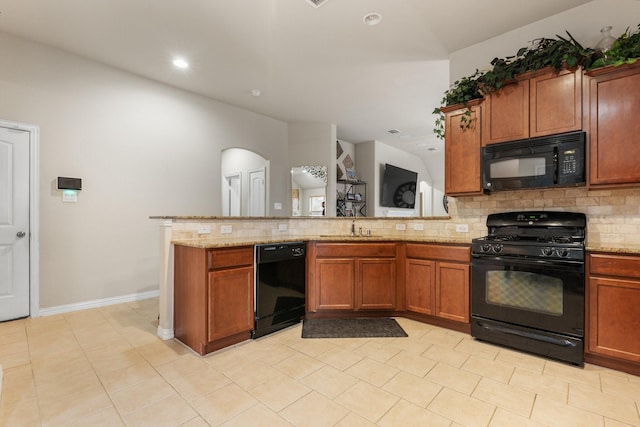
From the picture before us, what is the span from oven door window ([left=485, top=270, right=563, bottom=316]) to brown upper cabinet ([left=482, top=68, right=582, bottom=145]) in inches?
48.1

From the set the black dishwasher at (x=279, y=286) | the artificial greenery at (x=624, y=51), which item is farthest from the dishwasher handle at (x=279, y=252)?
the artificial greenery at (x=624, y=51)

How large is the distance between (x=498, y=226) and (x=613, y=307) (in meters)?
1.01

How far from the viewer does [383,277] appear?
330cm

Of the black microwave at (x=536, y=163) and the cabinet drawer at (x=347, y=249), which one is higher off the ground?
the black microwave at (x=536, y=163)

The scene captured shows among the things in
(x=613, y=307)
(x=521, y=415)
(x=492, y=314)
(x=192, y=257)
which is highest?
(x=192, y=257)

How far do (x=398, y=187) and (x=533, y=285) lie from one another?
5.45m

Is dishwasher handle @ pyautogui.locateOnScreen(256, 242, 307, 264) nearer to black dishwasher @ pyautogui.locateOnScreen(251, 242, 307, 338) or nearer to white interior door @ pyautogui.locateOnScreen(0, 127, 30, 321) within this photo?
black dishwasher @ pyautogui.locateOnScreen(251, 242, 307, 338)

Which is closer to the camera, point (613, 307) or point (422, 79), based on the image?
point (613, 307)

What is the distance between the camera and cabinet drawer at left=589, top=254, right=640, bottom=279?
208 centimetres

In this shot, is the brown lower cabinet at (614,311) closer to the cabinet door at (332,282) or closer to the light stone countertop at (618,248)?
the light stone countertop at (618,248)

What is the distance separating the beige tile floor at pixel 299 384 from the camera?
168 cm

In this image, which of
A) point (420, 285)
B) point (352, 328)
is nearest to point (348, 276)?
point (352, 328)

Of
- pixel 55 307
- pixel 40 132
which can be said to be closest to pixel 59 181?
pixel 40 132

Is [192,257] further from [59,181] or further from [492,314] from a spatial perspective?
[492,314]
